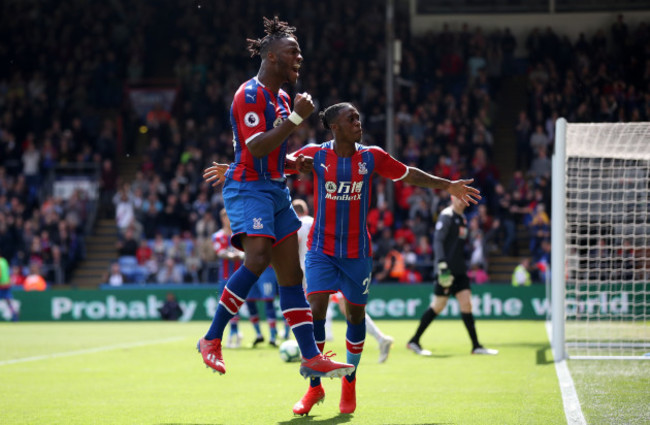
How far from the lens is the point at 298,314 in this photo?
21.4 feet

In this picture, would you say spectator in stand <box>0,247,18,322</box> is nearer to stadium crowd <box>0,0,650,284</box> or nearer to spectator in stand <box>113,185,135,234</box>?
stadium crowd <box>0,0,650,284</box>

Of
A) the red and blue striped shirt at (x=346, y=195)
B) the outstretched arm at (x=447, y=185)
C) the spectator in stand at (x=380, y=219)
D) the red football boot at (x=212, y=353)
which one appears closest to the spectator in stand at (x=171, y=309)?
the spectator in stand at (x=380, y=219)

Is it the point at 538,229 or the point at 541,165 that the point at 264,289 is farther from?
the point at 541,165

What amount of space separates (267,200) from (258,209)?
0.10 m

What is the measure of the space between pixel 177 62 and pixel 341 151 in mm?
22864

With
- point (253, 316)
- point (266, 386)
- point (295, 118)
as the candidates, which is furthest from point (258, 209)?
point (253, 316)

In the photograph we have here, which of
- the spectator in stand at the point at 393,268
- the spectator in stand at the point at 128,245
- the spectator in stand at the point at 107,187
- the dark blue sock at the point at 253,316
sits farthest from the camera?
the spectator in stand at the point at 107,187

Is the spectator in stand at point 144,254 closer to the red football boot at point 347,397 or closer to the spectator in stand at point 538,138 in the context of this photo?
the spectator in stand at point 538,138

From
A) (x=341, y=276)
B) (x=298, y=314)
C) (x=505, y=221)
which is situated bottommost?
(x=298, y=314)

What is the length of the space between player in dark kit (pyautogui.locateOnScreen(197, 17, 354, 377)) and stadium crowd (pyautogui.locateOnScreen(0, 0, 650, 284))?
1587 centimetres

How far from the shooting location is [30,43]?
98.3 feet

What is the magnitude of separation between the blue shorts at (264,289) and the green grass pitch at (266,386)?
3.63 ft

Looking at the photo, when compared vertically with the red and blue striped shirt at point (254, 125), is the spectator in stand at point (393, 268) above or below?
below

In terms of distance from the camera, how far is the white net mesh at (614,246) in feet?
38.4
